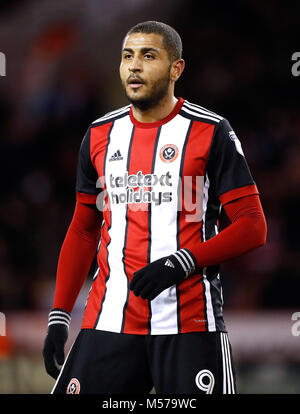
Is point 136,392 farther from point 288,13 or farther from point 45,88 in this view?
point 288,13

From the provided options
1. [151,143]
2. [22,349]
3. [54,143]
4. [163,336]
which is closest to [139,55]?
[151,143]

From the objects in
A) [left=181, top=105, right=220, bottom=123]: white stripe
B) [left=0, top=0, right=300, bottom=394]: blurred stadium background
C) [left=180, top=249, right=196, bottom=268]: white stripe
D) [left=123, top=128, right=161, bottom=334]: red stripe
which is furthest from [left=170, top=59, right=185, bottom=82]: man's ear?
[left=0, top=0, right=300, bottom=394]: blurred stadium background

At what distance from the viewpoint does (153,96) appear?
3078mm

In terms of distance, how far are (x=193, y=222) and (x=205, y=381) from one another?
0.62 meters

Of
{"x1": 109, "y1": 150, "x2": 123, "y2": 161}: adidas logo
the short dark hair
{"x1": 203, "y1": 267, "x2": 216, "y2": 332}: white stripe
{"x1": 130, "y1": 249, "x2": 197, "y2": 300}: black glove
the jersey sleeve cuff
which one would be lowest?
{"x1": 203, "y1": 267, "x2": 216, "y2": 332}: white stripe

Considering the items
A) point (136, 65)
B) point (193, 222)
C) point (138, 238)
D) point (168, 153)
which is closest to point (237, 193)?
point (193, 222)

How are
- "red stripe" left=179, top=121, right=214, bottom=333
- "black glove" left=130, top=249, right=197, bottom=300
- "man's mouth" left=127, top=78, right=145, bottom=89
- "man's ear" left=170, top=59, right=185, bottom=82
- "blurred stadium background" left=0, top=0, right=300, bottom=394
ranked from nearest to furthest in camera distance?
"black glove" left=130, top=249, right=197, bottom=300 < "red stripe" left=179, top=121, right=214, bottom=333 < "man's mouth" left=127, top=78, right=145, bottom=89 < "man's ear" left=170, top=59, right=185, bottom=82 < "blurred stadium background" left=0, top=0, right=300, bottom=394

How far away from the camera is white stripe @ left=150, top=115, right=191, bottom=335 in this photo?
290 cm

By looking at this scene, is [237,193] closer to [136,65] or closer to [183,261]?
[183,261]

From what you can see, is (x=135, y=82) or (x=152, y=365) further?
(x=135, y=82)

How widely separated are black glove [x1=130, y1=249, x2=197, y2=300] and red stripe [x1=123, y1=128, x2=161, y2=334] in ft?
0.43

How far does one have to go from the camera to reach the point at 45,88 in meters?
9.10

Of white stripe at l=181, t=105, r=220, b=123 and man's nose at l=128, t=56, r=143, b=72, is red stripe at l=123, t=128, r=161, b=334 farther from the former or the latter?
man's nose at l=128, t=56, r=143, b=72
